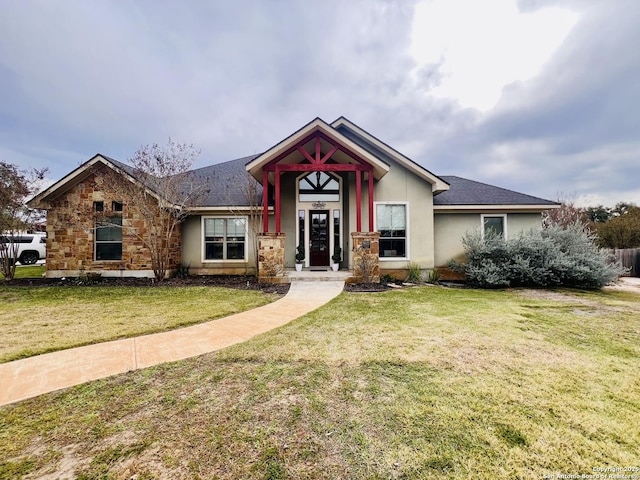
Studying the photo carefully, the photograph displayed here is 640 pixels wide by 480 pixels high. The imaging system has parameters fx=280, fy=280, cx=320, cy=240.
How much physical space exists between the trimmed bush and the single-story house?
5.25ft

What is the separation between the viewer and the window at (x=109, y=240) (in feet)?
36.0

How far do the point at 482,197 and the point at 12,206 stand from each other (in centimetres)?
1803

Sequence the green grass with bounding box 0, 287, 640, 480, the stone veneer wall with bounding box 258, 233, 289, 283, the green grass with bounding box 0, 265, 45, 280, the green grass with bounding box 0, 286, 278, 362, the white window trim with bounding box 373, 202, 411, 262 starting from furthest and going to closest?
the green grass with bounding box 0, 265, 45, 280, the white window trim with bounding box 373, 202, 411, 262, the stone veneer wall with bounding box 258, 233, 289, 283, the green grass with bounding box 0, 286, 278, 362, the green grass with bounding box 0, 287, 640, 480

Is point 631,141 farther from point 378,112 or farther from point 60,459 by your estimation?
point 60,459

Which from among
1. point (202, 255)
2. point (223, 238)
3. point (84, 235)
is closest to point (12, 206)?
point (84, 235)

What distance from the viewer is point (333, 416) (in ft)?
7.79

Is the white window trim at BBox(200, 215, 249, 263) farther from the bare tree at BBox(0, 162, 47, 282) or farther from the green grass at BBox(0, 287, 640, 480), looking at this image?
the green grass at BBox(0, 287, 640, 480)

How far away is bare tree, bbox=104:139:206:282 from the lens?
10109 millimetres

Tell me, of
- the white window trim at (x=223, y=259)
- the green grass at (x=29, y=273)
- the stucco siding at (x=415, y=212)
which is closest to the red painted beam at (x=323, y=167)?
the stucco siding at (x=415, y=212)

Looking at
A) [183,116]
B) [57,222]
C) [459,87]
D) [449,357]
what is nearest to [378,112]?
[459,87]

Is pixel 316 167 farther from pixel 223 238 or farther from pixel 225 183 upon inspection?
pixel 225 183

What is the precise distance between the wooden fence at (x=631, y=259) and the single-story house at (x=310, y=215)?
30.0 feet

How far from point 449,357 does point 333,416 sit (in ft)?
6.50

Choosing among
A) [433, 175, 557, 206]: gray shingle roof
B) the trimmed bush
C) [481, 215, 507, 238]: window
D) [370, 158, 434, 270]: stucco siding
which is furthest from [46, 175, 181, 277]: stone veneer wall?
[481, 215, 507, 238]: window
